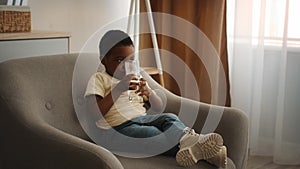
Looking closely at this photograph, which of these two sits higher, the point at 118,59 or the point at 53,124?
the point at 118,59

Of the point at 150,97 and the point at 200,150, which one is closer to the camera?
the point at 200,150

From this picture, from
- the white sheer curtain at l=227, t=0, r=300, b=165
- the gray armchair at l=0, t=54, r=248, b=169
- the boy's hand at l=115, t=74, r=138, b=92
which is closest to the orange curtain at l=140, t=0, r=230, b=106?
the white sheer curtain at l=227, t=0, r=300, b=165

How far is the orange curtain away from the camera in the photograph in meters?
3.09

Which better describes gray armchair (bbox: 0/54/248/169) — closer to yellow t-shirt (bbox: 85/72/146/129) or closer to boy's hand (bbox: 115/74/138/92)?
yellow t-shirt (bbox: 85/72/146/129)

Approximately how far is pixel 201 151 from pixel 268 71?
1569mm

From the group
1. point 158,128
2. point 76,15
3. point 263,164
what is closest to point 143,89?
point 158,128

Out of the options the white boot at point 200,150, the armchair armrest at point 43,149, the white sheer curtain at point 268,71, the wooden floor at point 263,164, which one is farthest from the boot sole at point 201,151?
the white sheer curtain at point 268,71

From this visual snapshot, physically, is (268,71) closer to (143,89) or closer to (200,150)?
(143,89)

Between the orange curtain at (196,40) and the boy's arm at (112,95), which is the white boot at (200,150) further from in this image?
the orange curtain at (196,40)

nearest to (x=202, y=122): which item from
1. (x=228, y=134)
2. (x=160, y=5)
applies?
(x=228, y=134)

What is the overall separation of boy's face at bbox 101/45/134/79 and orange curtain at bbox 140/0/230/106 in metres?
1.23

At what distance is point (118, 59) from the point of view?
1.98 m

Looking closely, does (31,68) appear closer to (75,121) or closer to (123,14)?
(75,121)

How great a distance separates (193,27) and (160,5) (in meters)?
0.29
